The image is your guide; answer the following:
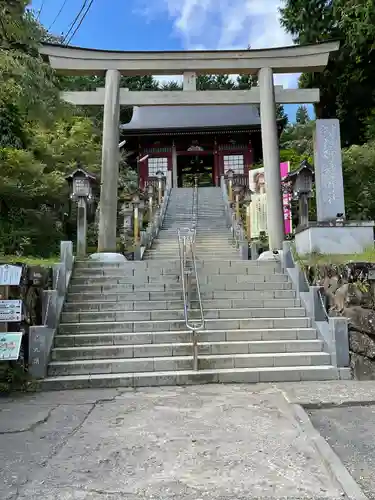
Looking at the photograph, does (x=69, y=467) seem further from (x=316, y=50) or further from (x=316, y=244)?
(x=316, y=50)

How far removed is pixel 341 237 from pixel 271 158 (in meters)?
3.17

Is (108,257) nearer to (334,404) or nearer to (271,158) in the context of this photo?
(271,158)

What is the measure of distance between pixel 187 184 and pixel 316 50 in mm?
21585

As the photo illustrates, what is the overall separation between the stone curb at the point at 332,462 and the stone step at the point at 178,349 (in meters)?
2.28

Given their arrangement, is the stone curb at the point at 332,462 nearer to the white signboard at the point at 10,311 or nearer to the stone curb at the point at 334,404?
the stone curb at the point at 334,404

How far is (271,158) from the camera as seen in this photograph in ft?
38.1

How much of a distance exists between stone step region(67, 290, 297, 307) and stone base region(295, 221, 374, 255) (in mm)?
1833

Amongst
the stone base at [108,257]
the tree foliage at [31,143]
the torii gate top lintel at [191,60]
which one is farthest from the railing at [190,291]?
the torii gate top lintel at [191,60]

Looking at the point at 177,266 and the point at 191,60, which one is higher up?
the point at 191,60

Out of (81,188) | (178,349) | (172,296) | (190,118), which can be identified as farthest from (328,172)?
(190,118)

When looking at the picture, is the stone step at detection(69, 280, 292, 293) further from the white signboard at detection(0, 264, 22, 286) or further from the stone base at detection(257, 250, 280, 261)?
the white signboard at detection(0, 264, 22, 286)

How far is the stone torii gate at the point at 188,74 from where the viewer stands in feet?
36.5

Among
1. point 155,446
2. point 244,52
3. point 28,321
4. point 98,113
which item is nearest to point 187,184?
point 98,113

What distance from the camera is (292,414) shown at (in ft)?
15.0
